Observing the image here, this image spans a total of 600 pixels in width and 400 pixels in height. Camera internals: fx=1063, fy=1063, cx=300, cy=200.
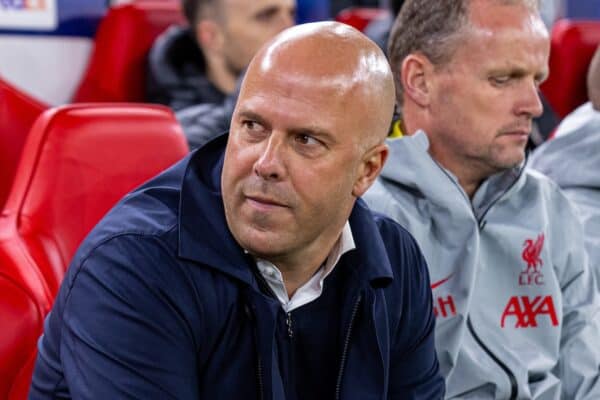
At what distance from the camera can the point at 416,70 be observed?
1962 mm

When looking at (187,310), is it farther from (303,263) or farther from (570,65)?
(570,65)

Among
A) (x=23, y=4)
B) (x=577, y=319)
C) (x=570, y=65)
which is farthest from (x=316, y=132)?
(x=570, y=65)

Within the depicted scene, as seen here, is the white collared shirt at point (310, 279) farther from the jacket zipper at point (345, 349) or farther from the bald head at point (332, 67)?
the bald head at point (332, 67)

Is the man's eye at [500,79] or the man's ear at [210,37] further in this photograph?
the man's ear at [210,37]

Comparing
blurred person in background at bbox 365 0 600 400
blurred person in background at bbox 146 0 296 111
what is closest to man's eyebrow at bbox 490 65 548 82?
blurred person in background at bbox 365 0 600 400

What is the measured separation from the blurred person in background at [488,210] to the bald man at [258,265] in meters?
0.37

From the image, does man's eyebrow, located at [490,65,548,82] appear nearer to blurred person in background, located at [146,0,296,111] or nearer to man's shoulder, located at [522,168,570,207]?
man's shoulder, located at [522,168,570,207]

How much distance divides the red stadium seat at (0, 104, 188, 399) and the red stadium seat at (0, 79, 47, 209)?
49 centimetres

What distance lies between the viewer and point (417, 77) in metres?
1.96

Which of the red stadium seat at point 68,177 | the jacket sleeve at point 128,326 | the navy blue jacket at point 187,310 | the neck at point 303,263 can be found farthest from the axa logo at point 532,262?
the jacket sleeve at point 128,326

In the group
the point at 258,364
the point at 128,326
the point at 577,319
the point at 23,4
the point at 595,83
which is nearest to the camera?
the point at 128,326

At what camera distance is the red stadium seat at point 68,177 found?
5.65ft

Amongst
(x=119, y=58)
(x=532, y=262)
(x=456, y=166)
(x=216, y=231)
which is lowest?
(x=119, y=58)

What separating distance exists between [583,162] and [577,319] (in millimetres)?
493
